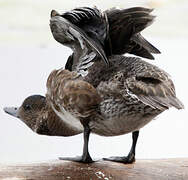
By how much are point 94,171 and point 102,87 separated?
208mm

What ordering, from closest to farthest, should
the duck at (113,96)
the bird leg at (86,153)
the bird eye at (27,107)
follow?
the duck at (113,96) → the bird leg at (86,153) → the bird eye at (27,107)

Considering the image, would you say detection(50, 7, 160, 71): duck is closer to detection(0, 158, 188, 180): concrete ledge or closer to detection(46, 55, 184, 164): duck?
detection(46, 55, 184, 164): duck

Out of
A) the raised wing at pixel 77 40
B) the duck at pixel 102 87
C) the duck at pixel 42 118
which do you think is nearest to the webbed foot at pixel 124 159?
the duck at pixel 102 87

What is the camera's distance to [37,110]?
50.7 inches

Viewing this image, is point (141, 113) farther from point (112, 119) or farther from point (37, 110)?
point (37, 110)

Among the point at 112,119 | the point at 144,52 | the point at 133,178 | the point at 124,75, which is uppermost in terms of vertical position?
the point at 144,52

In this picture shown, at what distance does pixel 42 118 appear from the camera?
49.6 inches

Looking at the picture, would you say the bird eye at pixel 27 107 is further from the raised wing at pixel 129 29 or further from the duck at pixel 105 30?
the raised wing at pixel 129 29

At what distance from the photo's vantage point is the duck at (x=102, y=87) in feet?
3.46

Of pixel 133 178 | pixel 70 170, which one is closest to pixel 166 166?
pixel 133 178

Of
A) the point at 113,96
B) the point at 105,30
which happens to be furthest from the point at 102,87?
the point at 105,30

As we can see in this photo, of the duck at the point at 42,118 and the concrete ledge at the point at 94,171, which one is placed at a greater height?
the duck at the point at 42,118

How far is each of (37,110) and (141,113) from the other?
1.13ft

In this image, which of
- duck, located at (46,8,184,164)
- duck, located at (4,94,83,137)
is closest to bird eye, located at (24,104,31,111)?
duck, located at (4,94,83,137)
